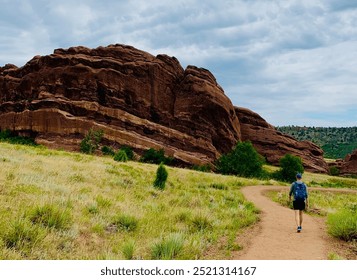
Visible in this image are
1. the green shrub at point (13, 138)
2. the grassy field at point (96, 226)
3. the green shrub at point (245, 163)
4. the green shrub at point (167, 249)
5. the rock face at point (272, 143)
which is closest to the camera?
the grassy field at point (96, 226)

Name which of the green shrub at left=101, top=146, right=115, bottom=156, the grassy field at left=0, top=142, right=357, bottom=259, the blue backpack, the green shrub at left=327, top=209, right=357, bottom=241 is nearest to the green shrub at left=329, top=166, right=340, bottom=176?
the green shrub at left=101, top=146, right=115, bottom=156

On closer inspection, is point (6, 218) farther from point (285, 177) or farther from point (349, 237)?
point (285, 177)

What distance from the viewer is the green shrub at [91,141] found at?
62.8 metres

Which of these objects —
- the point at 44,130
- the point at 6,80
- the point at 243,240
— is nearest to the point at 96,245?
the point at 243,240

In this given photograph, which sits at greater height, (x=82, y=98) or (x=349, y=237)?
(x=82, y=98)

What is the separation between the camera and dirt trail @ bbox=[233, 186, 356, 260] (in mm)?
7988

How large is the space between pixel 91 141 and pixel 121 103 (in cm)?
1567

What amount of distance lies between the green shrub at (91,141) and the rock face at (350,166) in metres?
81.7

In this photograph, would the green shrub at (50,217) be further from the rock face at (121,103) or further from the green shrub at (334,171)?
the green shrub at (334,171)

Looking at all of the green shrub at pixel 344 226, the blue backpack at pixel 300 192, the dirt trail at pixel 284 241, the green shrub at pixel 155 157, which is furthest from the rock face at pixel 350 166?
the green shrub at pixel 344 226

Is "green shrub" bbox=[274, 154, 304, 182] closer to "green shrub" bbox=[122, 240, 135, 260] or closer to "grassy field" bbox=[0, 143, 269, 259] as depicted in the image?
"grassy field" bbox=[0, 143, 269, 259]

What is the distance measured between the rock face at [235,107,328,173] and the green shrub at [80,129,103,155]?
48589 mm
